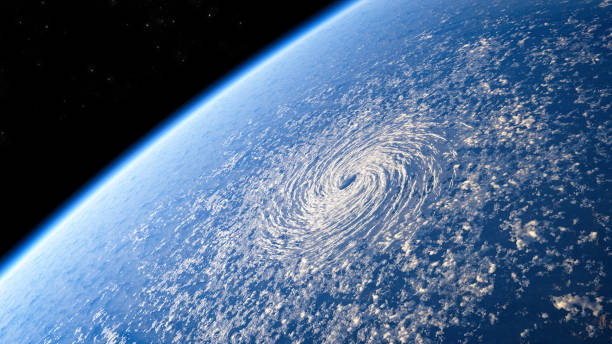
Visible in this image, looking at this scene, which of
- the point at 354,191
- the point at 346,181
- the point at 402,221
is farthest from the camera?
the point at 346,181

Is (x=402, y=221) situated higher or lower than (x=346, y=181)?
lower

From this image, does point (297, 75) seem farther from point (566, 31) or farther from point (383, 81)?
point (566, 31)

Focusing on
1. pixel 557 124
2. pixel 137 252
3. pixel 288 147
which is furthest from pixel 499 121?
pixel 137 252

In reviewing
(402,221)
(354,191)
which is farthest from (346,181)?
(402,221)

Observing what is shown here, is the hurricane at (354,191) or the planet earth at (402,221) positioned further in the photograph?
the hurricane at (354,191)

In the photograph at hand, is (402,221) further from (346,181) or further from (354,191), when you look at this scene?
(346,181)
